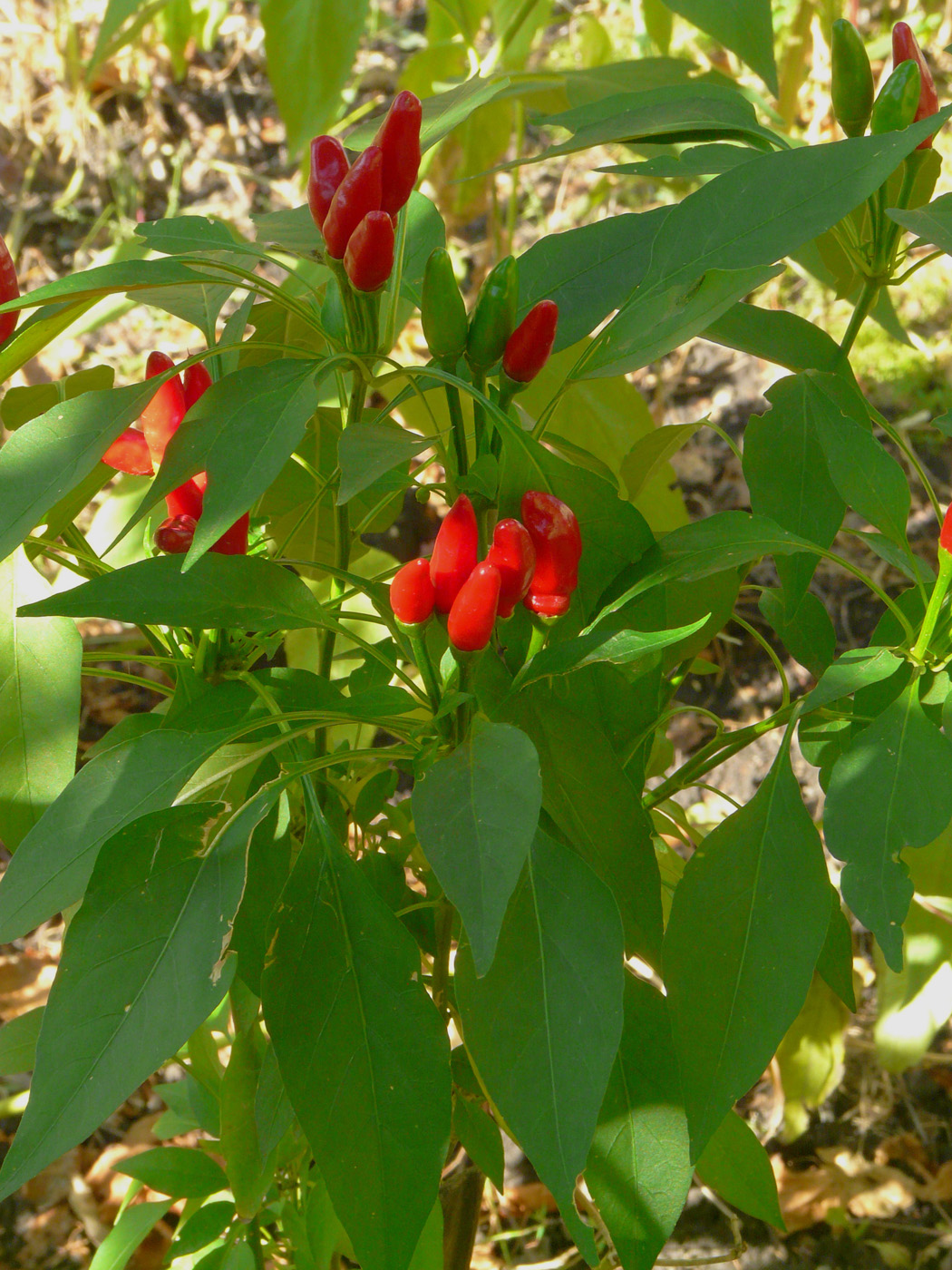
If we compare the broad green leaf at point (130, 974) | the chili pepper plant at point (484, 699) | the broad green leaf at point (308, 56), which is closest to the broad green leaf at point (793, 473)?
the chili pepper plant at point (484, 699)

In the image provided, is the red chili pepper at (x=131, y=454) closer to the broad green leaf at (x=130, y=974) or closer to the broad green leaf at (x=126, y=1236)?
the broad green leaf at (x=130, y=974)

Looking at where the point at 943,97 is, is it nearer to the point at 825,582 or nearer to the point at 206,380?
the point at 825,582

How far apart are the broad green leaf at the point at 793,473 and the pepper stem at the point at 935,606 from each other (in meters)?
0.07

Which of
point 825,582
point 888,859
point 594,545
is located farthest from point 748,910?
point 825,582

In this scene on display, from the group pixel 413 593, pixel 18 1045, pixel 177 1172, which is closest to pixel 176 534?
pixel 413 593

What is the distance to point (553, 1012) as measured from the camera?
18.7 inches

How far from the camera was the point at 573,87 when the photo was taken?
96 centimetres

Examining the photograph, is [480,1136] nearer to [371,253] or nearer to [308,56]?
[371,253]

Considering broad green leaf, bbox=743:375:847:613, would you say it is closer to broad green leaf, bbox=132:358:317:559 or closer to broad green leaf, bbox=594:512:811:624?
broad green leaf, bbox=594:512:811:624

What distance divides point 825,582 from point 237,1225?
127cm

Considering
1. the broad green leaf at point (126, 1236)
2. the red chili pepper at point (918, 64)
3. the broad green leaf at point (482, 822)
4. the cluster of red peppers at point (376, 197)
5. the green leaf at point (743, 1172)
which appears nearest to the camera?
the broad green leaf at point (482, 822)

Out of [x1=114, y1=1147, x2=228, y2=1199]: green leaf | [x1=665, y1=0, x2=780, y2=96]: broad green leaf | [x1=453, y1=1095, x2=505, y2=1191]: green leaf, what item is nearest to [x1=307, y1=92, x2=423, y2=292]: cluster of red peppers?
[x1=665, y1=0, x2=780, y2=96]: broad green leaf

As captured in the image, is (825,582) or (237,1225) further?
(825,582)

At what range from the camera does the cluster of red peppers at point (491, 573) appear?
18.5 inches
